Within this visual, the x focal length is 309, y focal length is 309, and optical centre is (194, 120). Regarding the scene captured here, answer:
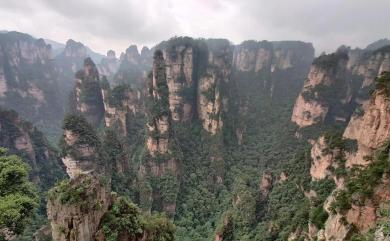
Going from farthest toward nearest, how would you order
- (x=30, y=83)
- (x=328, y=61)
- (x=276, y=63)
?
(x=30, y=83) → (x=276, y=63) → (x=328, y=61)

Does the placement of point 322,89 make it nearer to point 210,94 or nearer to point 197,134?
point 210,94

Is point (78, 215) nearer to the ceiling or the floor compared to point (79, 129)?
nearer to the floor

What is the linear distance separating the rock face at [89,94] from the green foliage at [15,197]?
194 feet

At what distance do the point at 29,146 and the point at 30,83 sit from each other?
2240 inches

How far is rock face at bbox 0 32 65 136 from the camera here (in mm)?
94188

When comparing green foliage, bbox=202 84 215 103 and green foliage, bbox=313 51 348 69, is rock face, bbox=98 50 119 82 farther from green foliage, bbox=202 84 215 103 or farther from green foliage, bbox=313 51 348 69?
green foliage, bbox=313 51 348 69

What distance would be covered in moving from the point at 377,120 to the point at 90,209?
21.5 metres

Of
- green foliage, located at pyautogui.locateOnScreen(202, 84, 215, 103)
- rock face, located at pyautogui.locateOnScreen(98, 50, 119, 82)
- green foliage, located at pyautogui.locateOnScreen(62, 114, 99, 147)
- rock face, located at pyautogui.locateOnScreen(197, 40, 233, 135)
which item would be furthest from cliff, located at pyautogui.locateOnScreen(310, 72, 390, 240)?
rock face, located at pyautogui.locateOnScreen(98, 50, 119, 82)

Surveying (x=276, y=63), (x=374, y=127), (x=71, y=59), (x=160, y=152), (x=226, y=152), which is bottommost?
(x=226, y=152)

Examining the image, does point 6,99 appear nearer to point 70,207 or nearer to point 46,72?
point 46,72

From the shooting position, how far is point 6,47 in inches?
4218

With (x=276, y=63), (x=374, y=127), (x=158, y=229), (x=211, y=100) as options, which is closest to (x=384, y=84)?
(x=374, y=127)

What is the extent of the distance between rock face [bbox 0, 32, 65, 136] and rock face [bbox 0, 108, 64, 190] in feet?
114

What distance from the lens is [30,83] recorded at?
100688 mm
